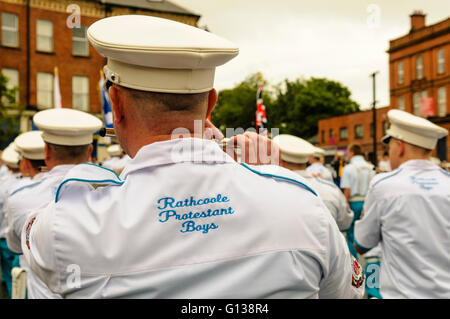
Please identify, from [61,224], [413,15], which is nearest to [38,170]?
[61,224]

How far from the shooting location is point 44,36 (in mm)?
25094

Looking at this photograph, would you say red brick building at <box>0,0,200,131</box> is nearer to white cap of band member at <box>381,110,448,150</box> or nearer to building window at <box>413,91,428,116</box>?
white cap of band member at <box>381,110,448,150</box>

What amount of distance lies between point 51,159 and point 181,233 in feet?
8.33

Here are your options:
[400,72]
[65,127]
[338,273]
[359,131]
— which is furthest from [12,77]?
[359,131]

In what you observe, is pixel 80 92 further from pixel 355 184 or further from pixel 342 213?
pixel 342 213

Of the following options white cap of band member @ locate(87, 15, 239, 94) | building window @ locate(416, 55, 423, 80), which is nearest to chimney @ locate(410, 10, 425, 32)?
building window @ locate(416, 55, 423, 80)

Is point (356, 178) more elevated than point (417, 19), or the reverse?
point (417, 19)

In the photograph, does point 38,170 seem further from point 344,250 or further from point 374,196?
point 344,250

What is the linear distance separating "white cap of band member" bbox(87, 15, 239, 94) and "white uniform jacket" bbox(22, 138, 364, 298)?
0.20m

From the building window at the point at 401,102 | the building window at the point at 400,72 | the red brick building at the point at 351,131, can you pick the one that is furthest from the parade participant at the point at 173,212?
the red brick building at the point at 351,131

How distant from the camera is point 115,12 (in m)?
23.7

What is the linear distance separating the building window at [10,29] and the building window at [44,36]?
1.04m

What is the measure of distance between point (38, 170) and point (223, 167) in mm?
3787

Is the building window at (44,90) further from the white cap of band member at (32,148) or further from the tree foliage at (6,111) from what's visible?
the white cap of band member at (32,148)
